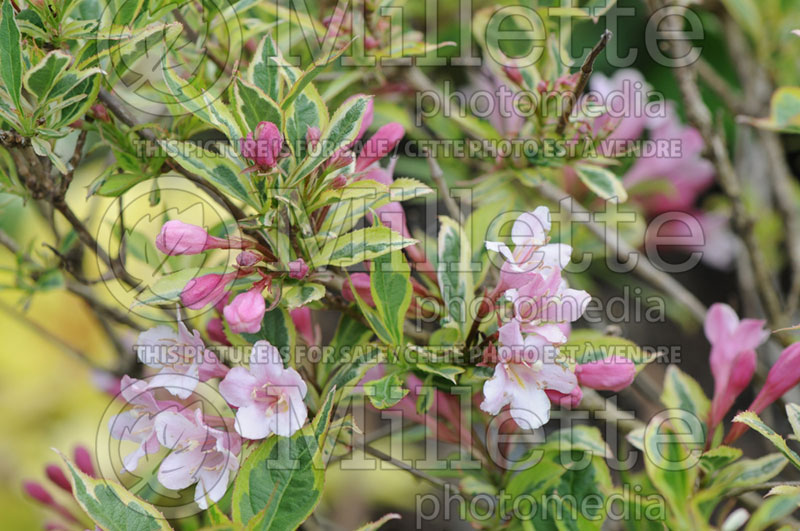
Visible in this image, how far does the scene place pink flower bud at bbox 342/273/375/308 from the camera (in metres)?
0.91

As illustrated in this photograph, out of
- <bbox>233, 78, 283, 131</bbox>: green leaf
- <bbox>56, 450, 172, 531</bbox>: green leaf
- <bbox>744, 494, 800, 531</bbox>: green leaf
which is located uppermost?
<bbox>233, 78, 283, 131</bbox>: green leaf

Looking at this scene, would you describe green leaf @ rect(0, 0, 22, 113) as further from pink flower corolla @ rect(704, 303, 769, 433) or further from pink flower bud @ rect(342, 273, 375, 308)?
pink flower corolla @ rect(704, 303, 769, 433)

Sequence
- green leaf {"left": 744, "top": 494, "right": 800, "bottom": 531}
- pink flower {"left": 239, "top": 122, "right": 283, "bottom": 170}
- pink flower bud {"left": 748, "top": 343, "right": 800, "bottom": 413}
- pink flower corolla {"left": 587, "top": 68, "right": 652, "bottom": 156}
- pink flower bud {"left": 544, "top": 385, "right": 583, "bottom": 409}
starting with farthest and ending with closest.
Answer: pink flower corolla {"left": 587, "top": 68, "right": 652, "bottom": 156}
green leaf {"left": 744, "top": 494, "right": 800, "bottom": 531}
pink flower bud {"left": 748, "top": 343, "right": 800, "bottom": 413}
pink flower bud {"left": 544, "top": 385, "right": 583, "bottom": 409}
pink flower {"left": 239, "top": 122, "right": 283, "bottom": 170}

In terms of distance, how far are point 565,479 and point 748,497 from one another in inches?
16.1

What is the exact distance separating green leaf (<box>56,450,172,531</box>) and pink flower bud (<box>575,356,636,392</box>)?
0.49 m

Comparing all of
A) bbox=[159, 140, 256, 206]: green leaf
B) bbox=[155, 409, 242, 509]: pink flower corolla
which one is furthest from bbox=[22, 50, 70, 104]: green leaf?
bbox=[155, 409, 242, 509]: pink flower corolla

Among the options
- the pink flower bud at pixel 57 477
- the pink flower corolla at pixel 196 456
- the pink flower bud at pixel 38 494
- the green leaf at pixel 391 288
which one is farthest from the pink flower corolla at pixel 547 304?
the pink flower bud at pixel 38 494


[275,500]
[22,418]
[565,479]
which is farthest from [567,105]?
[22,418]

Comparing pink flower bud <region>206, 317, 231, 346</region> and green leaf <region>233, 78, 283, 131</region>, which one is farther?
pink flower bud <region>206, 317, 231, 346</region>

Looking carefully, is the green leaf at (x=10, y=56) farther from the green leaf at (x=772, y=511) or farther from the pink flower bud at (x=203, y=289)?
the green leaf at (x=772, y=511)

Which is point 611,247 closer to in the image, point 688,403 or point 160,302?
point 688,403

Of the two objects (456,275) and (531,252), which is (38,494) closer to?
(456,275)

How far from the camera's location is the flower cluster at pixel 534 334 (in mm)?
799

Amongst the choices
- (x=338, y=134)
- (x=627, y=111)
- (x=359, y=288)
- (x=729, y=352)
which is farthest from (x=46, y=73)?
(x=627, y=111)
